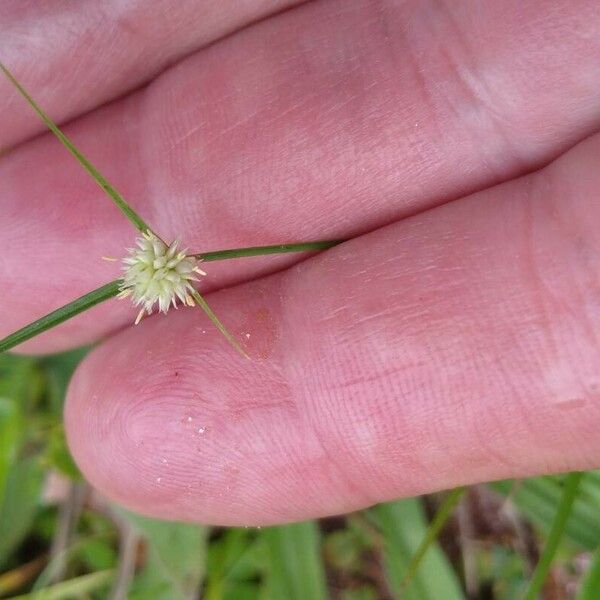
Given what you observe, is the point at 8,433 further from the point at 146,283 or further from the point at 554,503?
the point at 554,503

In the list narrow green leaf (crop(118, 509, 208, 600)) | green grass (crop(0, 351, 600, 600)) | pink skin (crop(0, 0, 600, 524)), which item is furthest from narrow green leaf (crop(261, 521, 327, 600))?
pink skin (crop(0, 0, 600, 524))

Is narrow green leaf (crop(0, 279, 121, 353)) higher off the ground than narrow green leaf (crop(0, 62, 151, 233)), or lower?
lower

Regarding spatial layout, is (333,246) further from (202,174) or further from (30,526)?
(30,526)

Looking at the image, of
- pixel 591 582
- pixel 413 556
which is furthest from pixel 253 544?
pixel 591 582

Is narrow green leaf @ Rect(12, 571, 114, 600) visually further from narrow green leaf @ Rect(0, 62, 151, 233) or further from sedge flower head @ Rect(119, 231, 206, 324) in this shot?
narrow green leaf @ Rect(0, 62, 151, 233)

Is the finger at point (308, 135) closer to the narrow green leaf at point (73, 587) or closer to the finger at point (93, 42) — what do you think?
the finger at point (93, 42)

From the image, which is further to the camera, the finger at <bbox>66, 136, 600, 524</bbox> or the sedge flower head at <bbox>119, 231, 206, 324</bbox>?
the finger at <bbox>66, 136, 600, 524</bbox>

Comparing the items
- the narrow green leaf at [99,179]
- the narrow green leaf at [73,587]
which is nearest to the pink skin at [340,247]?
the narrow green leaf at [99,179]
